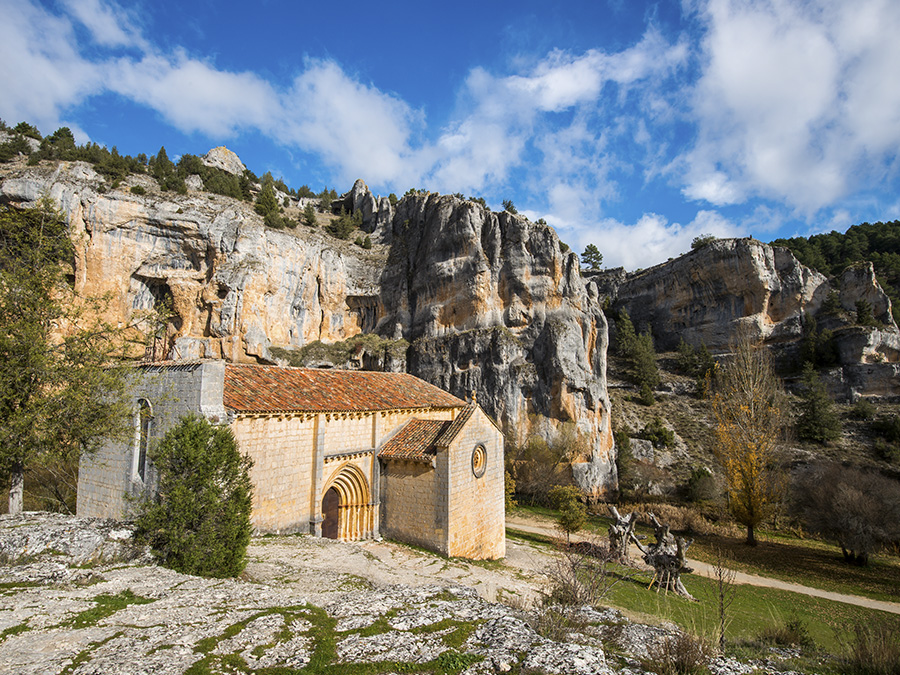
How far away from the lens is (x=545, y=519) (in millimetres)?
27344

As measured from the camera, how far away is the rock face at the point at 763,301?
143 ft

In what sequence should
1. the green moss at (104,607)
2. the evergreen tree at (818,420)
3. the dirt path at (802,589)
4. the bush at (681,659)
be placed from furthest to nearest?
1. the evergreen tree at (818,420)
2. the dirt path at (802,589)
3. the green moss at (104,607)
4. the bush at (681,659)

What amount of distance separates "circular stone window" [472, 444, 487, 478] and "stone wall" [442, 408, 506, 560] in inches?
5.0

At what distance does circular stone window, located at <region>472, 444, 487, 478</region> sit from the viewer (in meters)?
15.3

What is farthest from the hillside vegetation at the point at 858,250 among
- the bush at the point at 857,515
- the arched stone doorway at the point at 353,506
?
the arched stone doorway at the point at 353,506

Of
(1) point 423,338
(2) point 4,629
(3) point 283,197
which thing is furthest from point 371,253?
(2) point 4,629

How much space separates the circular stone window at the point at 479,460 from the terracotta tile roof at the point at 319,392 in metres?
3.32

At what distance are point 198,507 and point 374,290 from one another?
148ft

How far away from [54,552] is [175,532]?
1613mm

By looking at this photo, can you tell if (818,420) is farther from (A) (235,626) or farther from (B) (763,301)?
(A) (235,626)

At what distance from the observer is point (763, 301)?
49.8 meters

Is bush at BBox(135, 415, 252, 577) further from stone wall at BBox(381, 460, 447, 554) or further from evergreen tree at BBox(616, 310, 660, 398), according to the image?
Result: evergreen tree at BBox(616, 310, 660, 398)

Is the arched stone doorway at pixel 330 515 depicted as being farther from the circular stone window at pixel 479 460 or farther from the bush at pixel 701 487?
the bush at pixel 701 487

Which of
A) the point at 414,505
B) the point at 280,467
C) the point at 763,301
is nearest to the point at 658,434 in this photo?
the point at 763,301
